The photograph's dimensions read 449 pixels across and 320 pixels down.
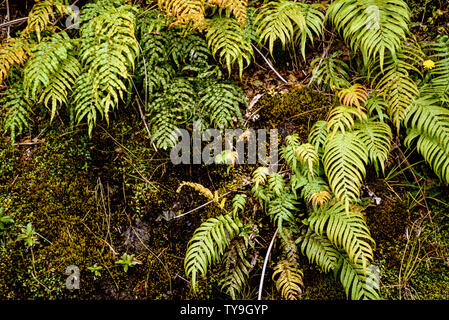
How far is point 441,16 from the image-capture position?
2.92 m

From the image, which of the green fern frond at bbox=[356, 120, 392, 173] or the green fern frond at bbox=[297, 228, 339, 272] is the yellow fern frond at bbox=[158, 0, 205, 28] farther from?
the green fern frond at bbox=[297, 228, 339, 272]

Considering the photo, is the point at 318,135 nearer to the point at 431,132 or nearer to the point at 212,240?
the point at 431,132

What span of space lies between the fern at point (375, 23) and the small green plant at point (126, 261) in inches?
103

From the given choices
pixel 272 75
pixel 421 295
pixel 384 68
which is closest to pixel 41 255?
pixel 272 75

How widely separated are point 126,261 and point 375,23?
2910 mm

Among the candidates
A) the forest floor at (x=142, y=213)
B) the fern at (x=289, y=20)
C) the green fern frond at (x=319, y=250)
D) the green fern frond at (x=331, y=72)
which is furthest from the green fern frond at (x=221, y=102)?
the green fern frond at (x=319, y=250)

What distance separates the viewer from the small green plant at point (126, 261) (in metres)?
2.42

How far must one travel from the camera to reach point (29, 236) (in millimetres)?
2379

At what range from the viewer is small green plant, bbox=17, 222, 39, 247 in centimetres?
237

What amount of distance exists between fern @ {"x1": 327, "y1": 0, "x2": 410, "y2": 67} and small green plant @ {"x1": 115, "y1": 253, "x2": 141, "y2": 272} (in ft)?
8.59

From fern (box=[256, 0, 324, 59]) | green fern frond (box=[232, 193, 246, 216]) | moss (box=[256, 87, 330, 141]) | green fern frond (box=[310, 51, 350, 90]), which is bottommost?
green fern frond (box=[232, 193, 246, 216])

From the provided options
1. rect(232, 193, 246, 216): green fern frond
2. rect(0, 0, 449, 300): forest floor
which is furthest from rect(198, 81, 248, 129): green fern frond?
rect(232, 193, 246, 216): green fern frond

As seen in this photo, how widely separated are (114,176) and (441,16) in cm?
356

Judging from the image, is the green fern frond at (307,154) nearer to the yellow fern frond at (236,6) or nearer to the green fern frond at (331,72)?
the green fern frond at (331,72)
